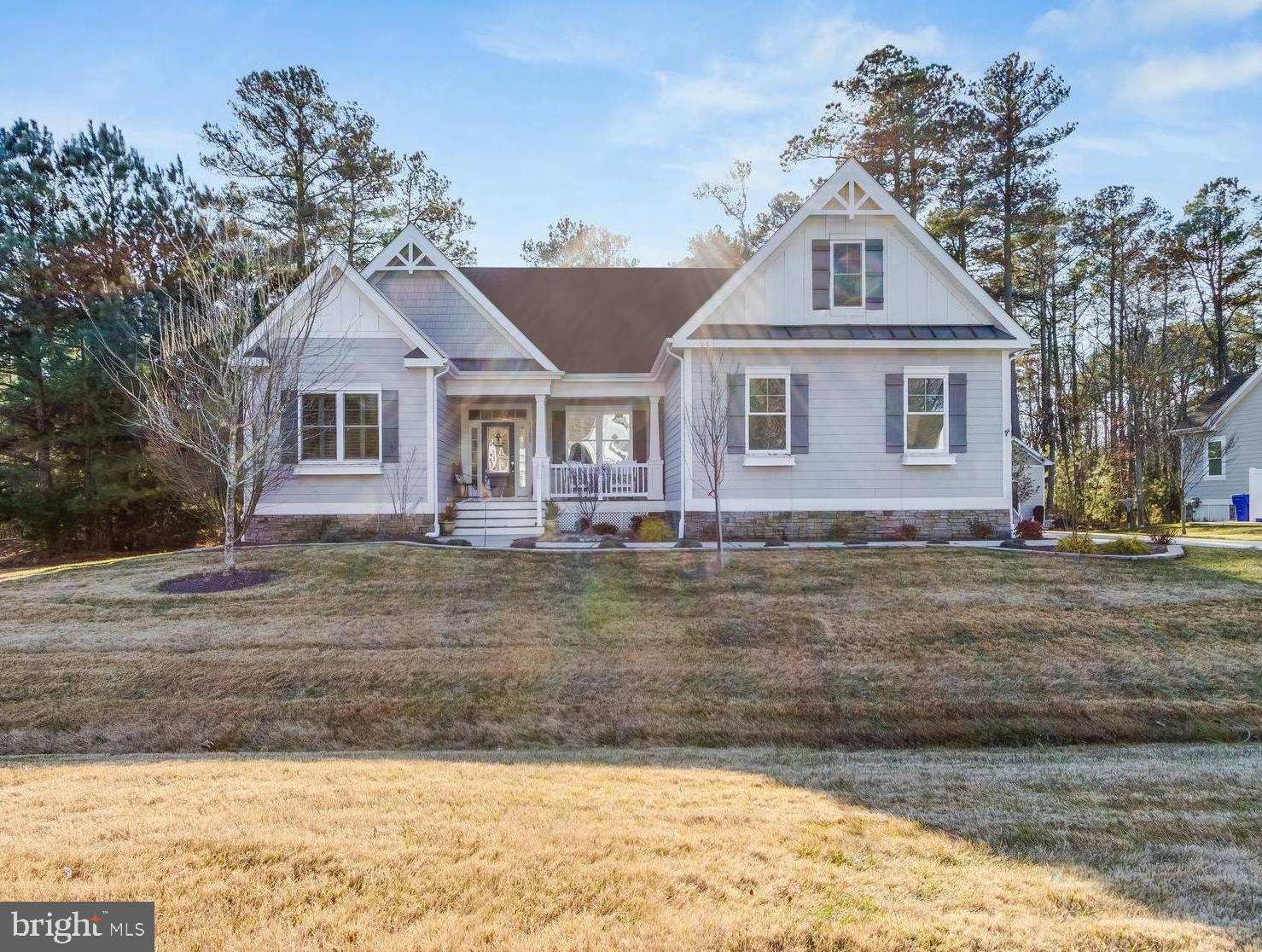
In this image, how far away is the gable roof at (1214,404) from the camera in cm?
2446

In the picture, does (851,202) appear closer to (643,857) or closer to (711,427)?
(711,427)

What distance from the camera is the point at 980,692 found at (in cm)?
702

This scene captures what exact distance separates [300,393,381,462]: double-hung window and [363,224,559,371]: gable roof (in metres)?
3.32

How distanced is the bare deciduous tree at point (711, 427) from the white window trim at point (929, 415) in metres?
3.47

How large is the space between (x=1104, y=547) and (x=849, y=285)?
644 cm

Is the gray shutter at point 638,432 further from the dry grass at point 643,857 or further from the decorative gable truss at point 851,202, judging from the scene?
the dry grass at point 643,857

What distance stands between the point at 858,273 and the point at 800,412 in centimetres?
300

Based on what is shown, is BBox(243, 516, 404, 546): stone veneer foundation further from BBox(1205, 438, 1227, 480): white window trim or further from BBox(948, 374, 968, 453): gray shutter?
BBox(1205, 438, 1227, 480): white window trim

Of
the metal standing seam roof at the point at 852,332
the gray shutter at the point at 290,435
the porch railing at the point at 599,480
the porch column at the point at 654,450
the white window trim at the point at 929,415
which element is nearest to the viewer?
the gray shutter at the point at 290,435

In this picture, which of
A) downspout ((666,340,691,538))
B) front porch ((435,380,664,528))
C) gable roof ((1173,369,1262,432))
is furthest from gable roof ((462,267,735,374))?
gable roof ((1173,369,1262,432))

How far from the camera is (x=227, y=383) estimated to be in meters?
10.3

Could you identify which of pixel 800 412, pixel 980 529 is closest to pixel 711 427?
pixel 800 412

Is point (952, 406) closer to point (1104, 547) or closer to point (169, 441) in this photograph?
point (1104, 547)

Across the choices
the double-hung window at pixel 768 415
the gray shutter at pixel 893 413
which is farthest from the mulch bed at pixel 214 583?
the gray shutter at pixel 893 413
